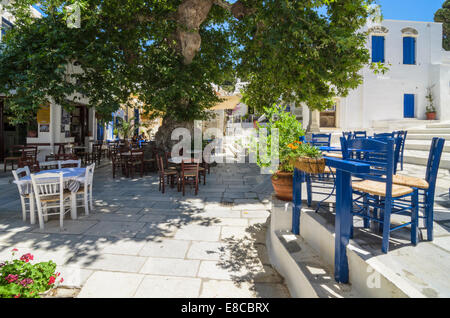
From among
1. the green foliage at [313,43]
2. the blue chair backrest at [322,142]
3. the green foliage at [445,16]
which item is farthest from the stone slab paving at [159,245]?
the green foliage at [445,16]

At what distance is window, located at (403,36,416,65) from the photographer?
14.3 metres

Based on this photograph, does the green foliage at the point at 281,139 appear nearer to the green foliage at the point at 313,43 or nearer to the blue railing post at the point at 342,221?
the green foliage at the point at 313,43

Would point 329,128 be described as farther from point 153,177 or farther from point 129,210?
point 129,210

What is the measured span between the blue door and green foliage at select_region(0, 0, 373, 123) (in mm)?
11203

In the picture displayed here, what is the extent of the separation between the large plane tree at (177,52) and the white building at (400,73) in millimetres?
9406

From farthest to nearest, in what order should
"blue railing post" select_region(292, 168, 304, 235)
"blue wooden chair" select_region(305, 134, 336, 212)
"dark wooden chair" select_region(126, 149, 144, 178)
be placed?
1. "dark wooden chair" select_region(126, 149, 144, 178)
2. "blue wooden chair" select_region(305, 134, 336, 212)
3. "blue railing post" select_region(292, 168, 304, 235)

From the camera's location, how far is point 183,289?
238cm

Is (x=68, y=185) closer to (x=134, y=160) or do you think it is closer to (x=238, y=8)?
(x=134, y=160)

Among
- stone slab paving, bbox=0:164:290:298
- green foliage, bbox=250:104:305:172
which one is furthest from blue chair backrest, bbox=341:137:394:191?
stone slab paving, bbox=0:164:290:298

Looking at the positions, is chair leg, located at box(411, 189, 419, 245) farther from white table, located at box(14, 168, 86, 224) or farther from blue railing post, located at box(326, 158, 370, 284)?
white table, located at box(14, 168, 86, 224)

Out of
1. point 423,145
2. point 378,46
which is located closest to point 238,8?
point 423,145

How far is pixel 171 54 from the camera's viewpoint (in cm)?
775
